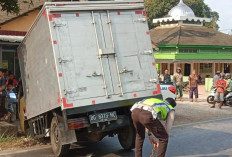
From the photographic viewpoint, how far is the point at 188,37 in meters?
37.0

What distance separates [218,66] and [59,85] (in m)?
36.7

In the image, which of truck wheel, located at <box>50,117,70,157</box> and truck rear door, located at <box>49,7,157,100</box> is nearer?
truck rear door, located at <box>49,7,157,100</box>

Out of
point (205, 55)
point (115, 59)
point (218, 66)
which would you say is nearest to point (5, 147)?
point (115, 59)

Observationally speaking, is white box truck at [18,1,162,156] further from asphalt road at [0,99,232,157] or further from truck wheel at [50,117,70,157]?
asphalt road at [0,99,232,157]

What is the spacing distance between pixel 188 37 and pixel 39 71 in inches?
1225

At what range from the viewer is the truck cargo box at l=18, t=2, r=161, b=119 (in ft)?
21.6

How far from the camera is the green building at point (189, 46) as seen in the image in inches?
1394


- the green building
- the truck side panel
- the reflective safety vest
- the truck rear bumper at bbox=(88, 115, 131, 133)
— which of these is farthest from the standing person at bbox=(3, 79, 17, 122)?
the green building

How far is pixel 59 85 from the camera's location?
644 centimetres

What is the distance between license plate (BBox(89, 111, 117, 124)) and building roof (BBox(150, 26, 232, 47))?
28.8 m

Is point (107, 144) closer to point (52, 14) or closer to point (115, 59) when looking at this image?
point (115, 59)

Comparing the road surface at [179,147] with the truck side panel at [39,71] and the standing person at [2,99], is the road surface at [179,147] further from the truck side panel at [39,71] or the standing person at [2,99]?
the standing person at [2,99]

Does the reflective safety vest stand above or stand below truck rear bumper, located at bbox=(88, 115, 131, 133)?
above

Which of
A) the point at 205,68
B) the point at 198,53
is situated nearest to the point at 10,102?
the point at 198,53
